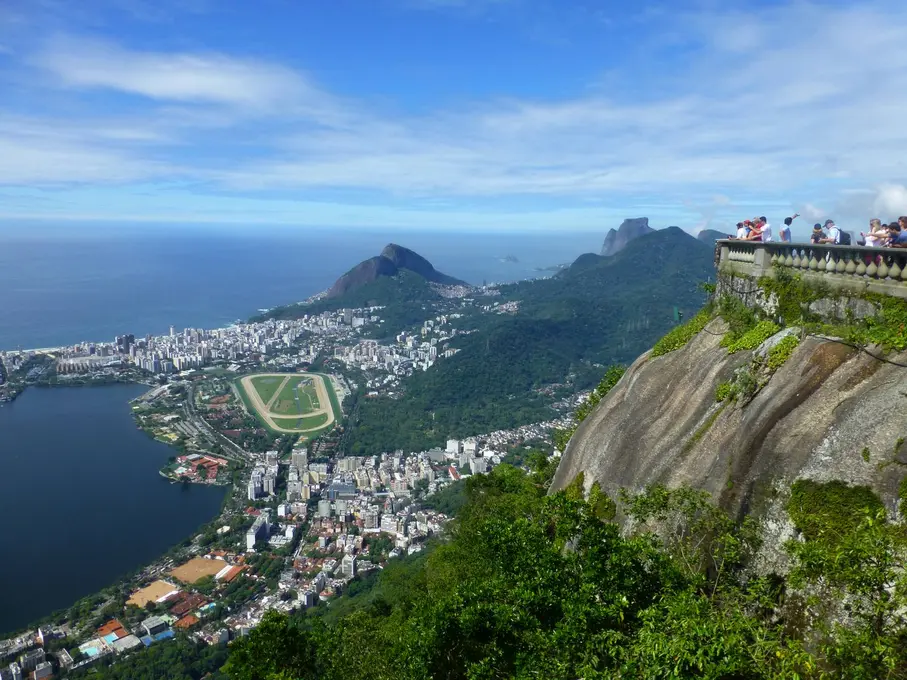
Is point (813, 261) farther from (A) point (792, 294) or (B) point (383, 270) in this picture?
(B) point (383, 270)

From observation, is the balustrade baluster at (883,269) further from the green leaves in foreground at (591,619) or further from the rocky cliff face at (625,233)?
the rocky cliff face at (625,233)

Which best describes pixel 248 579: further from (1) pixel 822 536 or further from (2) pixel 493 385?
(2) pixel 493 385

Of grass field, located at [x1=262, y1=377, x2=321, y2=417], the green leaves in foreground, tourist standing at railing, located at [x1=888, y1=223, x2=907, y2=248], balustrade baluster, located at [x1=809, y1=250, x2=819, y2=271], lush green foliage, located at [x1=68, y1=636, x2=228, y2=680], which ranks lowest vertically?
lush green foliage, located at [x1=68, y1=636, x2=228, y2=680]

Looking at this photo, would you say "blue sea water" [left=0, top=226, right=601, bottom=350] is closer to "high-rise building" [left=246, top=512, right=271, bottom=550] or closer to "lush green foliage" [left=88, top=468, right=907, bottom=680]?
"high-rise building" [left=246, top=512, right=271, bottom=550]

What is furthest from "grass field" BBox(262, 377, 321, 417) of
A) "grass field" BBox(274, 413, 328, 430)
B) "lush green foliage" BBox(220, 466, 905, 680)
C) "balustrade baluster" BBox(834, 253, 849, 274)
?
"balustrade baluster" BBox(834, 253, 849, 274)

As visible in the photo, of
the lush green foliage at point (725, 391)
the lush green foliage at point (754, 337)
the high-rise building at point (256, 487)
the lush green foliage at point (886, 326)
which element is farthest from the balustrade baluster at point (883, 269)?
the high-rise building at point (256, 487)

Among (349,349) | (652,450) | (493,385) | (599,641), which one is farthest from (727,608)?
(349,349)
